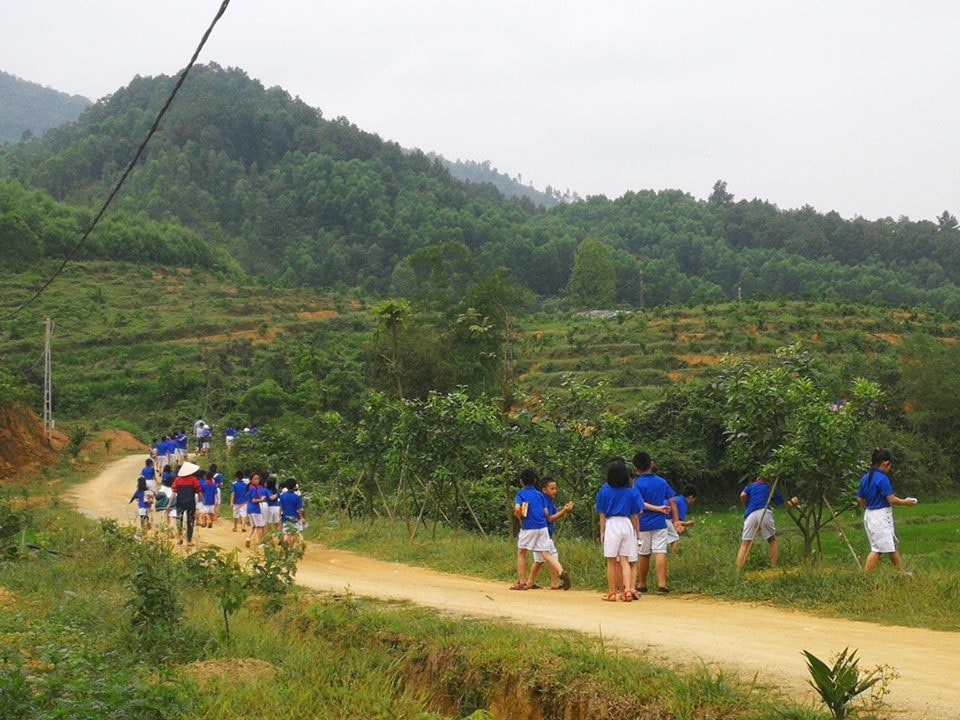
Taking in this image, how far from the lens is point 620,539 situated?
35.5 ft

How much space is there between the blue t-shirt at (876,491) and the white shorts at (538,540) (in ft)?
12.1

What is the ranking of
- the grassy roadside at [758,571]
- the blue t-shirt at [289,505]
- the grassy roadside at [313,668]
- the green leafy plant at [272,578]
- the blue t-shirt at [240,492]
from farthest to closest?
the blue t-shirt at [240,492] → the blue t-shirt at [289,505] → the green leafy plant at [272,578] → the grassy roadside at [758,571] → the grassy roadside at [313,668]

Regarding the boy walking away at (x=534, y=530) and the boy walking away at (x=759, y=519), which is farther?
the boy walking away at (x=534, y=530)

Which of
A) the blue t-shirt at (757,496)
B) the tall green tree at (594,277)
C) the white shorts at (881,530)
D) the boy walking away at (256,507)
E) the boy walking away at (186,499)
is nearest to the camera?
the white shorts at (881,530)

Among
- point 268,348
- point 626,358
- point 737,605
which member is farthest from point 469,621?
point 268,348

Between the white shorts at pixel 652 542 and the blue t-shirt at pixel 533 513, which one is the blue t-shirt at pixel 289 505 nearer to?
the blue t-shirt at pixel 533 513

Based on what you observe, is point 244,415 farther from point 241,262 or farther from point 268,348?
point 241,262

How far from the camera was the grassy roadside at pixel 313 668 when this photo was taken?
6656mm

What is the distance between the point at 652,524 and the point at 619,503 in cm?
75

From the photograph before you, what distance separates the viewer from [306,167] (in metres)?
110

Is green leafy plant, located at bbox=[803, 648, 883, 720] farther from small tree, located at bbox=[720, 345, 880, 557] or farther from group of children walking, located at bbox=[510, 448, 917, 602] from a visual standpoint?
small tree, located at bbox=[720, 345, 880, 557]

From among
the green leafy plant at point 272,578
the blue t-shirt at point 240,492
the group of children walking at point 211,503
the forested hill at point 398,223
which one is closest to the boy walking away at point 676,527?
the green leafy plant at point 272,578

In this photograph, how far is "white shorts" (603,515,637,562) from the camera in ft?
35.6

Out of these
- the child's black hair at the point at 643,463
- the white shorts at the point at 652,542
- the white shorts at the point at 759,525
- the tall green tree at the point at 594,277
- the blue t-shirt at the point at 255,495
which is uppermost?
the tall green tree at the point at 594,277
